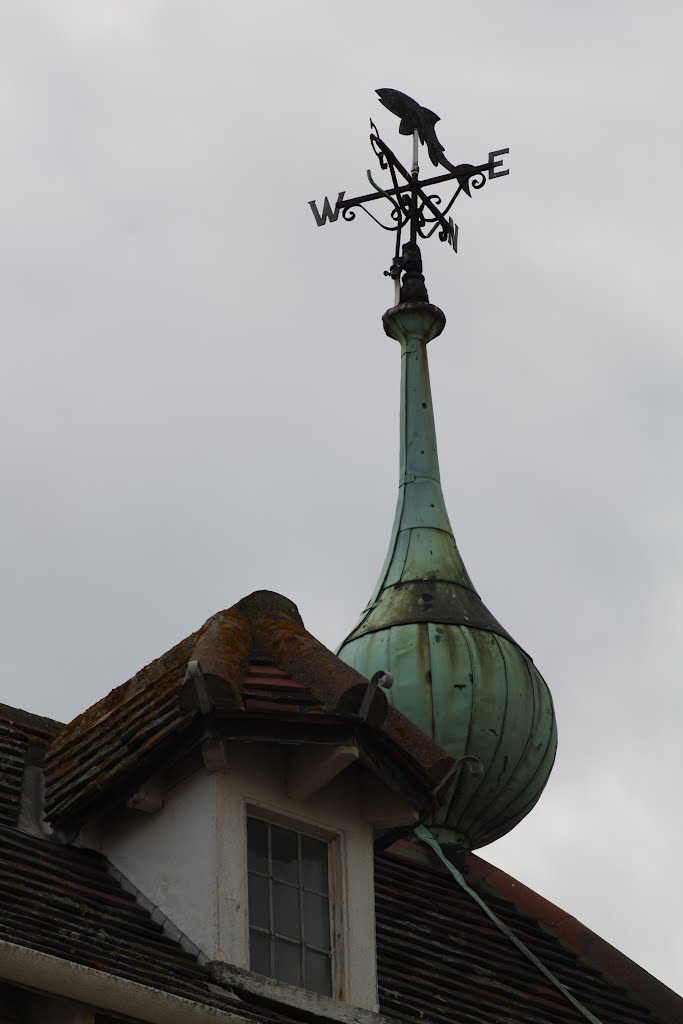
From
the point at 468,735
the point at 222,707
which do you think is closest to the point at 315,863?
the point at 222,707

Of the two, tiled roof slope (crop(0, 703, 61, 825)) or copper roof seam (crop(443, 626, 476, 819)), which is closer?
tiled roof slope (crop(0, 703, 61, 825))

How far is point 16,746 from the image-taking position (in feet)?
34.1

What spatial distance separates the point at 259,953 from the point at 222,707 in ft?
3.45

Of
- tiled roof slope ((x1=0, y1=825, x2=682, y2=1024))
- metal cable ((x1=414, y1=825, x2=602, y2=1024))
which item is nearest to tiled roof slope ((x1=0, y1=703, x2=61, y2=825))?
tiled roof slope ((x1=0, y1=825, x2=682, y2=1024))

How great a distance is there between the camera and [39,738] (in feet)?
34.7

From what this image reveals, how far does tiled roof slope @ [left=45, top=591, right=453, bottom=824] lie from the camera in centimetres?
927

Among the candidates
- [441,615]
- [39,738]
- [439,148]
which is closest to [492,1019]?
[39,738]

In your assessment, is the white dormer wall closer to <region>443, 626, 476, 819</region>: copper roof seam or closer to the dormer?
the dormer

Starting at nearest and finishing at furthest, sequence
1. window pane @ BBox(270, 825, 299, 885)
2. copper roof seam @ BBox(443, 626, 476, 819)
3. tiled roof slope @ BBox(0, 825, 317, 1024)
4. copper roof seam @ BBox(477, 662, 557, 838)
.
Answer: tiled roof slope @ BBox(0, 825, 317, 1024) < window pane @ BBox(270, 825, 299, 885) < copper roof seam @ BBox(443, 626, 476, 819) < copper roof seam @ BBox(477, 662, 557, 838)

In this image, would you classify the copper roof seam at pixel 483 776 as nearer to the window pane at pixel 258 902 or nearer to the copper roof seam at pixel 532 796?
the copper roof seam at pixel 532 796

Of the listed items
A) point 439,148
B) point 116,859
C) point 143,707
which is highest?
point 439,148

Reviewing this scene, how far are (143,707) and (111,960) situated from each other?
1.83 meters

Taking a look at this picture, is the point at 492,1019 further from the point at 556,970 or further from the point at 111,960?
the point at 111,960

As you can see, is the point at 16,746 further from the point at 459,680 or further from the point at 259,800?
the point at 459,680
